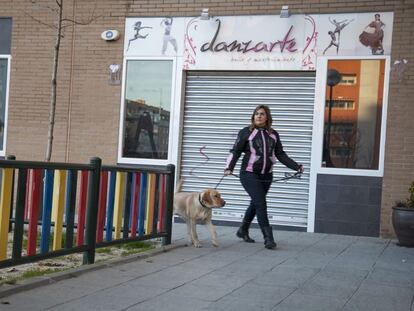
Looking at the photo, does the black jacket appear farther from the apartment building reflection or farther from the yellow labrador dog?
the apartment building reflection

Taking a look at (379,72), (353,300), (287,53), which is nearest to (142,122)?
(287,53)

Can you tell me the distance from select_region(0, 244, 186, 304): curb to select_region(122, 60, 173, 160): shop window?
3880mm

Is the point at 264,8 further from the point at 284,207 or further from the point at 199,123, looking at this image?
the point at 284,207

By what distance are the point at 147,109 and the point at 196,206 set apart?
12.6 ft

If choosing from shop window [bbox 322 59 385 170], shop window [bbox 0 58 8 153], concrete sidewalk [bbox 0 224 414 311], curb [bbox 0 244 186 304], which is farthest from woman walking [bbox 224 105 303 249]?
shop window [bbox 0 58 8 153]

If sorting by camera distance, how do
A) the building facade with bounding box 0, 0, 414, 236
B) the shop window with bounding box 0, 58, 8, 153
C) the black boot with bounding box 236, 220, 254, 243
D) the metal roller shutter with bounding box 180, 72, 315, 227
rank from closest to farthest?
the black boot with bounding box 236, 220, 254, 243 → the building facade with bounding box 0, 0, 414, 236 → the metal roller shutter with bounding box 180, 72, 315, 227 → the shop window with bounding box 0, 58, 8, 153

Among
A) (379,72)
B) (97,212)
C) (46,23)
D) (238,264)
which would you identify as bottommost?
(238,264)

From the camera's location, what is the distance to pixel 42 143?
11617 millimetres

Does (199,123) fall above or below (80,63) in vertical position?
below

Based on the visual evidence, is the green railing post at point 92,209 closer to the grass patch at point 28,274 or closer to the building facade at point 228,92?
the grass patch at point 28,274

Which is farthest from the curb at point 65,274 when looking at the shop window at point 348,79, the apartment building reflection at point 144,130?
the shop window at point 348,79

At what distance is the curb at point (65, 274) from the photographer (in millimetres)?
5086

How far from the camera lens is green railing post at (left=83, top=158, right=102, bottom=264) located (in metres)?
6.32

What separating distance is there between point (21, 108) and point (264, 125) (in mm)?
5729
